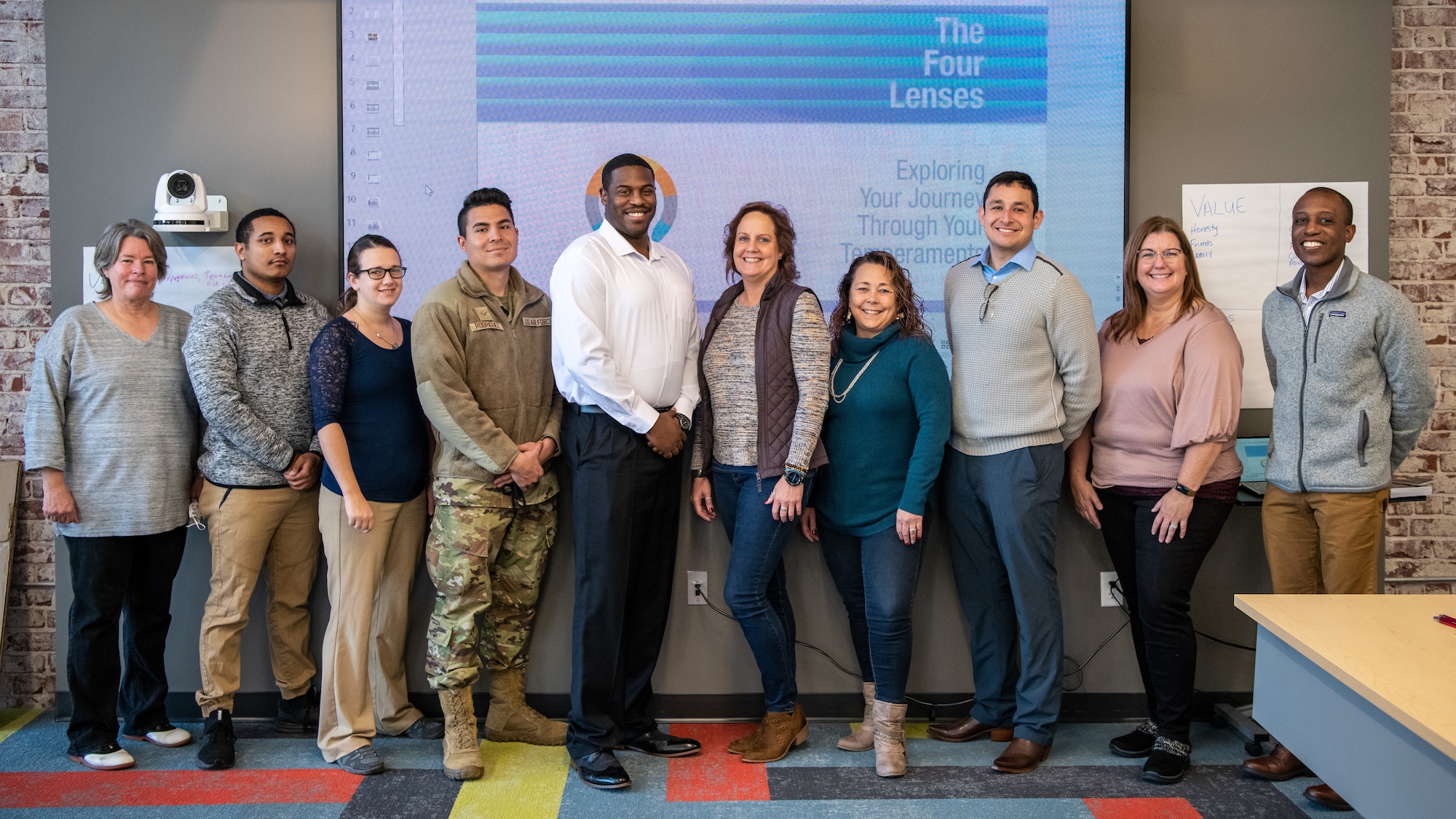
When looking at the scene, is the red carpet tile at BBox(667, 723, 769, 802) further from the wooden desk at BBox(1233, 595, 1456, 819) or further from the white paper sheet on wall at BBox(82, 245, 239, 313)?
the white paper sheet on wall at BBox(82, 245, 239, 313)

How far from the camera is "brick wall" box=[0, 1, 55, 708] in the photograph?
3.30m

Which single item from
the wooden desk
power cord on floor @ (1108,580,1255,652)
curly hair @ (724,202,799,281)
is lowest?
power cord on floor @ (1108,580,1255,652)

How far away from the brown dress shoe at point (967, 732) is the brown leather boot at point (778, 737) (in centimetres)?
45

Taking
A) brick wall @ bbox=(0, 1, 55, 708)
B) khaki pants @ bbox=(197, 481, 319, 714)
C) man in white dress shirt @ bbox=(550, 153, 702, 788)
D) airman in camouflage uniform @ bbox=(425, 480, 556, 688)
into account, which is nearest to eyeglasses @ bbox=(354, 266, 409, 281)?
man in white dress shirt @ bbox=(550, 153, 702, 788)

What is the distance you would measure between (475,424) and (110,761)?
1523 mm

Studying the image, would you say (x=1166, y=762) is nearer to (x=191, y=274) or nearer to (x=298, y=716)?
(x=298, y=716)

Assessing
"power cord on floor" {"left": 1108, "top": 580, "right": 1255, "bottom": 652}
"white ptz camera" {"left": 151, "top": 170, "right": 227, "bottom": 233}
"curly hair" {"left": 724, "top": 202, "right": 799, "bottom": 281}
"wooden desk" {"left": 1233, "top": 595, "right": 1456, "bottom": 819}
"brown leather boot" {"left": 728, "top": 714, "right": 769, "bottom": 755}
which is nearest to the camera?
"wooden desk" {"left": 1233, "top": 595, "right": 1456, "bottom": 819}

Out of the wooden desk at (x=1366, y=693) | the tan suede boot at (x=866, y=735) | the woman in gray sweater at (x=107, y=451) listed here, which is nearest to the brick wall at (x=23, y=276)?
the woman in gray sweater at (x=107, y=451)

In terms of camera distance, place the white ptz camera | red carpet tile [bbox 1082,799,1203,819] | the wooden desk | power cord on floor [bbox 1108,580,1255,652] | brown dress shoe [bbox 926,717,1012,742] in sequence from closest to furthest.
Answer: the wooden desk → red carpet tile [bbox 1082,799,1203,819] → brown dress shoe [bbox 926,717,1012,742] → the white ptz camera → power cord on floor [bbox 1108,580,1255,652]

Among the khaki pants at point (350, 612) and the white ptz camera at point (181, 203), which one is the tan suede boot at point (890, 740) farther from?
the white ptz camera at point (181, 203)

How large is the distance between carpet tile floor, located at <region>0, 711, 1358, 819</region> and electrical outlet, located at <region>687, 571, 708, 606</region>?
0.46m

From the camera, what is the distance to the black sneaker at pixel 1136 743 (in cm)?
285

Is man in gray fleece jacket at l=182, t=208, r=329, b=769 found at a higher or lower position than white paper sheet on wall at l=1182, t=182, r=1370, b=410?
lower

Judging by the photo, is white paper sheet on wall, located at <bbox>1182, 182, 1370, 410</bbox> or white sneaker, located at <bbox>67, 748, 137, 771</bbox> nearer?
white sneaker, located at <bbox>67, 748, 137, 771</bbox>
